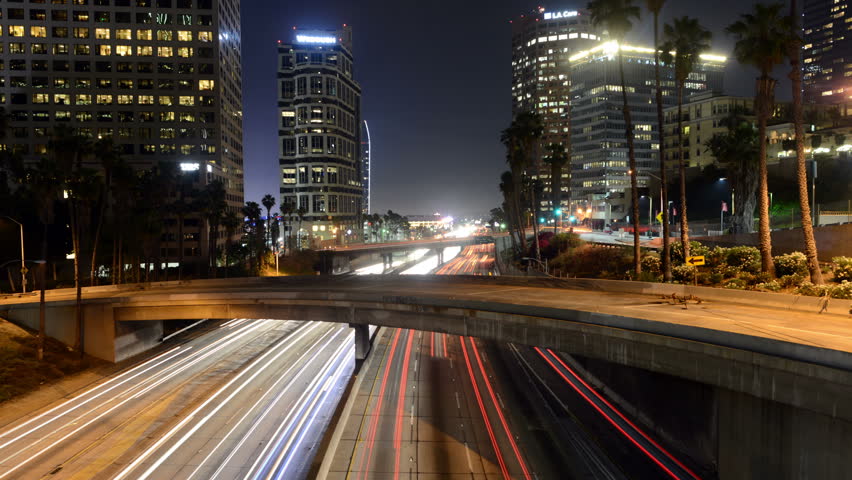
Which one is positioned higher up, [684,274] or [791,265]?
[791,265]

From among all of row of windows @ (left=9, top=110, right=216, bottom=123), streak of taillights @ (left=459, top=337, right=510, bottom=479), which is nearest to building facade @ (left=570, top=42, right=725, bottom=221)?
row of windows @ (left=9, top=110, right=216, bottom=123)

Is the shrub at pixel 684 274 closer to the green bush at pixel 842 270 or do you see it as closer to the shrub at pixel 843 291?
the green bush at pixel 842 270

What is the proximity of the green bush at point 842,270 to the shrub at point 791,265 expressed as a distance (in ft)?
5.70

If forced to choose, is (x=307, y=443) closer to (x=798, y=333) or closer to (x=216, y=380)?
(x=216, y=380)

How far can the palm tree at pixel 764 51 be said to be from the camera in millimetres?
27219

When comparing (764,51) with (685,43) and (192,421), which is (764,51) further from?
(192,421)

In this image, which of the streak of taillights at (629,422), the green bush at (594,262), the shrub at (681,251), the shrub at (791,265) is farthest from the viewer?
the green bush at (594,262)

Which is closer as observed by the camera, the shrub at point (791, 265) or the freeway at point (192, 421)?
the freeway at point (192, 421)

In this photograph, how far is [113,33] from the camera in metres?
103

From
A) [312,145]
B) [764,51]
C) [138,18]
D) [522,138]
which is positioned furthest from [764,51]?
[312,145]

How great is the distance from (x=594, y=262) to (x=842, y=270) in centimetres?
2182

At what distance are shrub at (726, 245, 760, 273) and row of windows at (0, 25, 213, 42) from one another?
11376cm

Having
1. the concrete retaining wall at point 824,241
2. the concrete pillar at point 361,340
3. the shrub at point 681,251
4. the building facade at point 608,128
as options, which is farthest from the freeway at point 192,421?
the building facade at point 608,128

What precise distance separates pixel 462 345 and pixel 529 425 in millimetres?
17307
